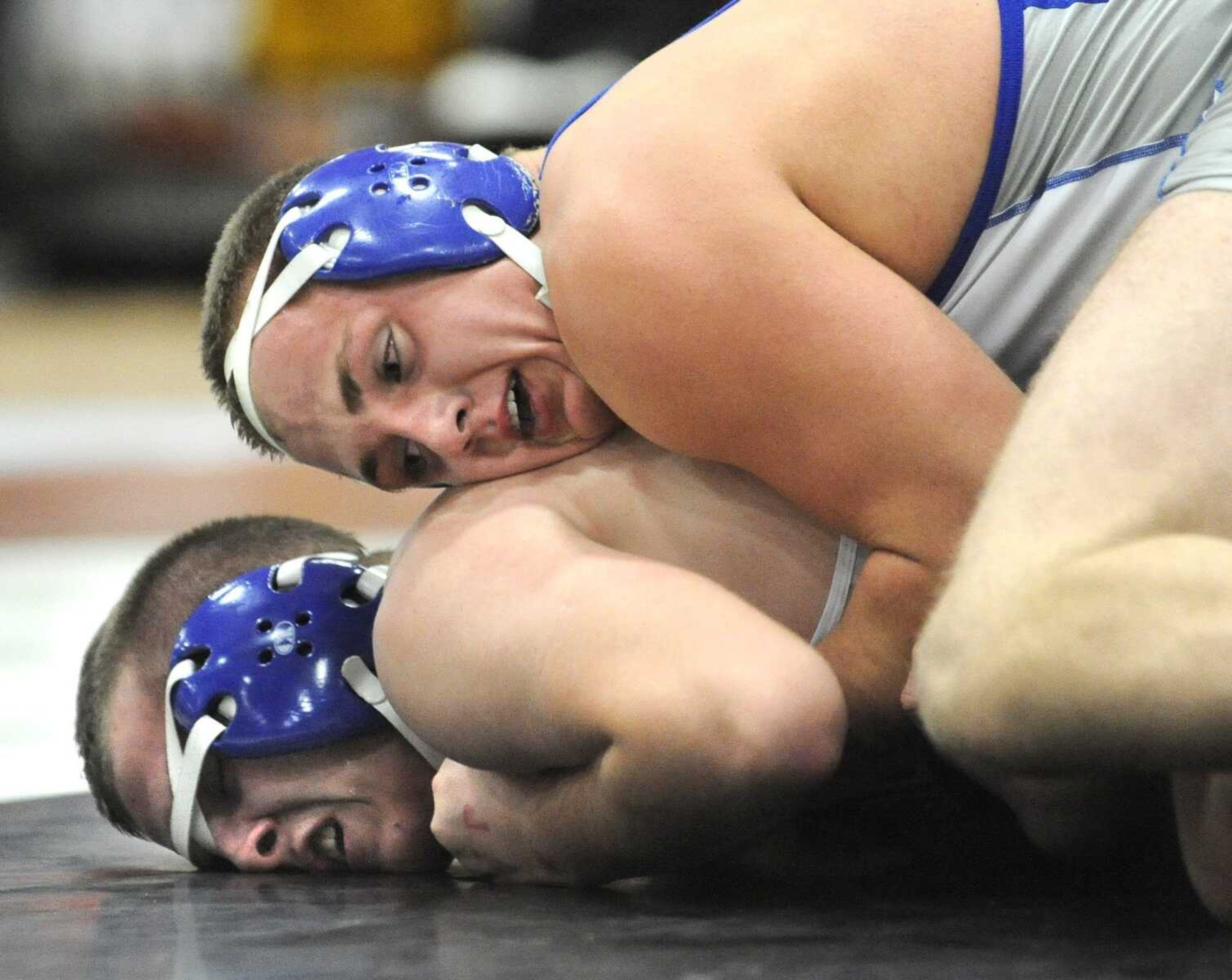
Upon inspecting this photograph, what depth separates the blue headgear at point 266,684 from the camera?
8.11 ft

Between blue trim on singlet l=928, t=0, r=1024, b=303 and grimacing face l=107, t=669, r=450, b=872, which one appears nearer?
blue trim on singlet l=928, t=0, r=1024, b=303

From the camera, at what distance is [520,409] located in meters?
2.40

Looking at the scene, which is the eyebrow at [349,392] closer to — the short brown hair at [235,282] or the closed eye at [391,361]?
the closed eye at [391,361]

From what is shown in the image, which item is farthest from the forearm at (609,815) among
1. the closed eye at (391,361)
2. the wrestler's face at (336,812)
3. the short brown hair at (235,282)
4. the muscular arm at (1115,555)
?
the short brown hair at (235,282)

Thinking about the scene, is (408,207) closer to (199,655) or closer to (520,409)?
(520,409)

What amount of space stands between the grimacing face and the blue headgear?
24 millimetres

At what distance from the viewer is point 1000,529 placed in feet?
5.59

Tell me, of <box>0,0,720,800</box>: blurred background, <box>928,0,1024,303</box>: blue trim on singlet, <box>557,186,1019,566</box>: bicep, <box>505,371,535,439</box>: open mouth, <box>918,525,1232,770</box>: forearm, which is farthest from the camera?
<box>0,0,720,800</box>: blurred background

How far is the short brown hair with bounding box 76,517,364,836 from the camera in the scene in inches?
104

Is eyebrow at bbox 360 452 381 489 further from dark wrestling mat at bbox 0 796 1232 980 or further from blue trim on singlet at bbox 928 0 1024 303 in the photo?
blue trim on singlet at bbox 928 0 1024 303

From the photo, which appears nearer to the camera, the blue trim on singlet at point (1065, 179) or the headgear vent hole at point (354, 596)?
the blue trim on singlet at point (1065, 179)

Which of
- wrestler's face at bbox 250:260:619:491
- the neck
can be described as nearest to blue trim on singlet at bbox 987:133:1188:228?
wrestler's face at bbox 250:260:619:491

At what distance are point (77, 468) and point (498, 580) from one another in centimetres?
613

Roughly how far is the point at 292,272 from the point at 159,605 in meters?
0.58
